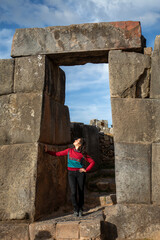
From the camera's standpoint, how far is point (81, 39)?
14.7 ft

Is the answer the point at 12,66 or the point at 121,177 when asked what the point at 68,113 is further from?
the point at 121,177

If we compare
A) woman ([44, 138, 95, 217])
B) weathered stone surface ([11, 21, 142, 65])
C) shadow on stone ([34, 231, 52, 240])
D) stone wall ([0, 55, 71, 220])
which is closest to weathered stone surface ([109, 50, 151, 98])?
weathered stone surface ([11, 21, 142, 65])

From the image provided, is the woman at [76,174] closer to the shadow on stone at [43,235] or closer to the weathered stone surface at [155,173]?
the shadow on stone at [43,235]

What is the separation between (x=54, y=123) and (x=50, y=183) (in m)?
1.13

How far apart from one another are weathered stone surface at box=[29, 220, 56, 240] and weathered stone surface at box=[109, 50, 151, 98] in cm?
222

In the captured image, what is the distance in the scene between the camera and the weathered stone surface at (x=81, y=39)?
14.3 feet

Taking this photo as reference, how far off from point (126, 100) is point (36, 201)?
7.11 ft

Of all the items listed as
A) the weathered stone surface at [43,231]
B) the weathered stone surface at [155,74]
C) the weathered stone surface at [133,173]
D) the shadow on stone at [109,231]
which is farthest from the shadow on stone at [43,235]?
the weathered stone surface at [155,74]

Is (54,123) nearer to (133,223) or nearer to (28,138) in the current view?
(28,138)

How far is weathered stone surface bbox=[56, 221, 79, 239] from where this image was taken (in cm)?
361

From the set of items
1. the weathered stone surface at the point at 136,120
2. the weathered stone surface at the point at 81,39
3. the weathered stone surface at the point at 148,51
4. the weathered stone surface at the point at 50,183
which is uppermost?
the weathered stone surface at the point at 81,39

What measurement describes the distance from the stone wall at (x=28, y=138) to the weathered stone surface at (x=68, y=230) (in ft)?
1.80

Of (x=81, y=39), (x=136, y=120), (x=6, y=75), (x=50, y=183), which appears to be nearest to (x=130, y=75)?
(x=136, y=120)

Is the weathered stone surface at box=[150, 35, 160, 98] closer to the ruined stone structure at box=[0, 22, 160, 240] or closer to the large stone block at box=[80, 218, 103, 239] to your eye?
the ruined stone structure at box=[0, 22, 160, 240]
